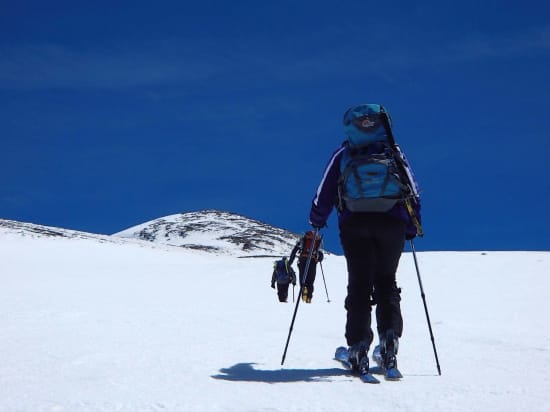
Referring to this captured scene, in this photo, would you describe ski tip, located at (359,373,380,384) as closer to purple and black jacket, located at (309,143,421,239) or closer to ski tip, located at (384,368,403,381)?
ski tip, located at (384,368,403,381)

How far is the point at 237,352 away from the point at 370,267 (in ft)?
5.77

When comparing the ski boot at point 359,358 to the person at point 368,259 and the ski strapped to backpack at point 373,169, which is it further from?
the ski strapped to backpack at point 373,169

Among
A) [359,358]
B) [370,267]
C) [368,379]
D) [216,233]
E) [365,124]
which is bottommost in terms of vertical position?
[368,379]

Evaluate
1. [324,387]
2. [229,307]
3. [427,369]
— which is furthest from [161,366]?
[229,307]

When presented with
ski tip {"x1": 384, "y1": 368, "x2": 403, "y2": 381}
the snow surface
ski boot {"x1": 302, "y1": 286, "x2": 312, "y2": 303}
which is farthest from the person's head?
the snow surface

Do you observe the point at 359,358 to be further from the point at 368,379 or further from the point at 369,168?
the point at 369,168

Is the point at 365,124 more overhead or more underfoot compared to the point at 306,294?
more overhead

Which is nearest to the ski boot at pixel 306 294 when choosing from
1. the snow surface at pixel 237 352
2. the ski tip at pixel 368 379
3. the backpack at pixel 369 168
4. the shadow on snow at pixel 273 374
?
the snow surface at pixel 237 352

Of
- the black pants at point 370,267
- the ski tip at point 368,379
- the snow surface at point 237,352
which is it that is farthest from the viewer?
the black pants at point 370,267

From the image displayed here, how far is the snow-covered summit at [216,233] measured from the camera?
249ft

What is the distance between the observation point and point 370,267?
5383 mm

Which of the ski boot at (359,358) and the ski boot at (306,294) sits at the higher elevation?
the ski boot at (306,294)

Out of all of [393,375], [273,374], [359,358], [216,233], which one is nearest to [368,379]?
[393,375]

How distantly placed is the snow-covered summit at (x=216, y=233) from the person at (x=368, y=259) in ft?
207
